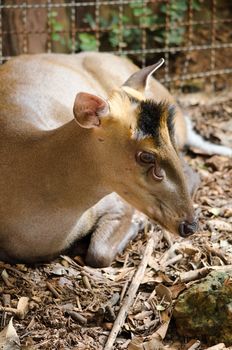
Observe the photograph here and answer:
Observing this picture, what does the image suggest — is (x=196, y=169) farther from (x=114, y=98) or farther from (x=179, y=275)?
(x=114, y=98)

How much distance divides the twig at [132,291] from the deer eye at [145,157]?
0.89 meters

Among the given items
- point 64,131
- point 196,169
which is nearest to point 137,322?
point 64,131

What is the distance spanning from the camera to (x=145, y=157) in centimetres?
458

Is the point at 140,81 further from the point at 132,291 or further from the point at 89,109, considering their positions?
the point at 132,291

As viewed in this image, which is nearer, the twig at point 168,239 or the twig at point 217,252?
the twig at point 217,252

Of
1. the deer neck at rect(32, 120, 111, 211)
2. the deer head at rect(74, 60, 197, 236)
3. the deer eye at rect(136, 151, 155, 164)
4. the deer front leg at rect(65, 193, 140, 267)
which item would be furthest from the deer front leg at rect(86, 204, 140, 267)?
the deer eye at rect(136, 151, 155, 164)

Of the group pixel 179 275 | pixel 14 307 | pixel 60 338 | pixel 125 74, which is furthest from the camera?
pixel 125 74

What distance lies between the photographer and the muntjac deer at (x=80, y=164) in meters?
4.61

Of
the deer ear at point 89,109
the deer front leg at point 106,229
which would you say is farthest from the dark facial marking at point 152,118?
the deer front leg at point 106,229

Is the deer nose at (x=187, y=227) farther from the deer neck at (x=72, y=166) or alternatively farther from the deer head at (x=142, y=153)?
the deer neck at (x=72, y=166)

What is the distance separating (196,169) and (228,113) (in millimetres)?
1468

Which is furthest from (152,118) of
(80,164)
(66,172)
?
(66,172)

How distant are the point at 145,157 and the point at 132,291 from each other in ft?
3.07

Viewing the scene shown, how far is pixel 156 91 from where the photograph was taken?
7039mm
